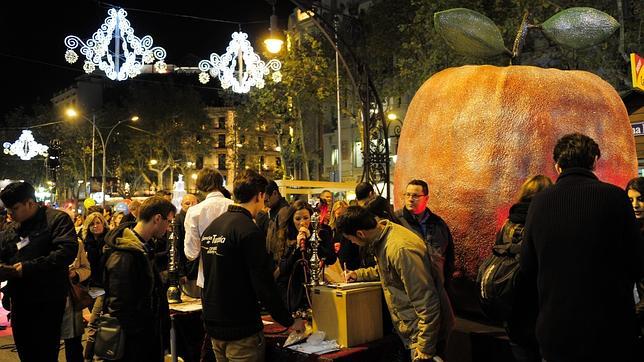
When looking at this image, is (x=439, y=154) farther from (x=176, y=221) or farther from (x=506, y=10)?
(x=506, y=10)

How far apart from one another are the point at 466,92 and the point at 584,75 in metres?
1.36

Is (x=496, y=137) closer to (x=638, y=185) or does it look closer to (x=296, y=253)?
(x=638, y=185)

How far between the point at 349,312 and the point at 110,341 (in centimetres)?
178

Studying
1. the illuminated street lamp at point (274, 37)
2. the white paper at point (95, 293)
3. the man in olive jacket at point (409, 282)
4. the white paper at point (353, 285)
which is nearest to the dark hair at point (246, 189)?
the man in olive jacket at point (409, 282)

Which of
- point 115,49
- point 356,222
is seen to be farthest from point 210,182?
point 115,49

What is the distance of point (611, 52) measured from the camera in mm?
17891

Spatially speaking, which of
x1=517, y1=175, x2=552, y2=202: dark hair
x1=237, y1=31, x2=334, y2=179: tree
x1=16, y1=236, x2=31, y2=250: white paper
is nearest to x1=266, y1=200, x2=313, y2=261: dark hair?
x1=16, y1=236, x2=31, y2=250: white paper

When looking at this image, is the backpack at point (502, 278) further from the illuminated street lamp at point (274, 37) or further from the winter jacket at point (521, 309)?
the illuminated street lamp at point (274, 37)

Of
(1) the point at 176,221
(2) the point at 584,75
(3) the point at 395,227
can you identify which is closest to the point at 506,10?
(2) the point at 584,75

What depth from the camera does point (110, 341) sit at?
13.7ft

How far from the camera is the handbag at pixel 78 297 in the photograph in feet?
18.9

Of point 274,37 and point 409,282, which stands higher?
point 274,37

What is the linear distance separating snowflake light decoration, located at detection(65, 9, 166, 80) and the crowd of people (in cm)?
801

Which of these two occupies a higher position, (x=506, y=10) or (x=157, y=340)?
(x=506, y=10)
